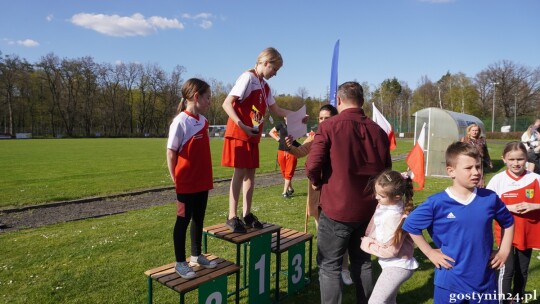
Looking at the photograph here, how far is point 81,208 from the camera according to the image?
9.05 m

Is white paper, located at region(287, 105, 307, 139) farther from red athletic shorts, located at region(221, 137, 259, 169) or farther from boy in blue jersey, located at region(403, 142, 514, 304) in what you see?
boy in blue jersey, located at region(403, 142, 514, 304)

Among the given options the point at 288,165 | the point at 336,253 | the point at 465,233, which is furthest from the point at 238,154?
the point at 288,165

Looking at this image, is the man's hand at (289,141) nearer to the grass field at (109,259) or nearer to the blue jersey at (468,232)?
the blue jersey at (468,232)

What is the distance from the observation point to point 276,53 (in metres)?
3.73

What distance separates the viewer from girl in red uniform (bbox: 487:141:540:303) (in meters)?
3.55

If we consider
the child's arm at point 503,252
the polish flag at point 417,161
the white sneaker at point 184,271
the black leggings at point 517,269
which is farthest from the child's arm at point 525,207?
the polish flag at point 417,161

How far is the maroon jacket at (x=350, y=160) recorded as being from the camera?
9.46 feet

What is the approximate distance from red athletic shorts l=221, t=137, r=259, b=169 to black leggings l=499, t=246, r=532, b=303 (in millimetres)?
2815

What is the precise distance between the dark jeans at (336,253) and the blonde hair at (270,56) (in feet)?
5.50

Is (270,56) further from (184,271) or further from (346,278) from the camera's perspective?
(346,278)

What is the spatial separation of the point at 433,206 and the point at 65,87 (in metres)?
85.5

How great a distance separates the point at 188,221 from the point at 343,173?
1494 millimetres

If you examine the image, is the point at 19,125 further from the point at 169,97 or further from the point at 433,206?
the point at 433,206

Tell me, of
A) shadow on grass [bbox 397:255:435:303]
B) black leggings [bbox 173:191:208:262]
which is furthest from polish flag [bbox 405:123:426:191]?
black leggings [bbox 173:191:208:262]
